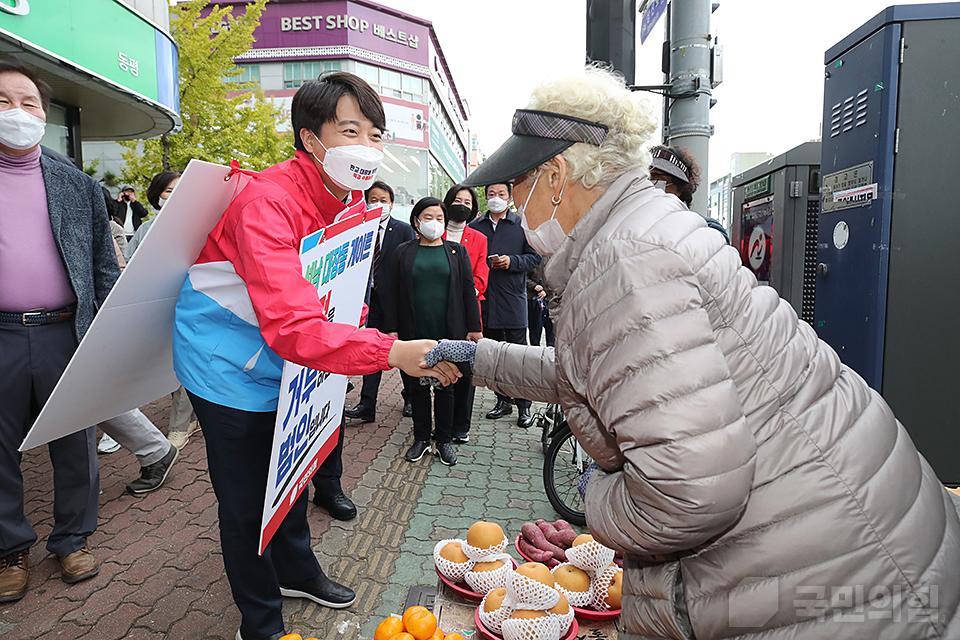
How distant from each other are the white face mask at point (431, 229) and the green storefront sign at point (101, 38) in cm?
519

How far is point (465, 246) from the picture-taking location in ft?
17.5

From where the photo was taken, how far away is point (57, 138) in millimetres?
→ 8484

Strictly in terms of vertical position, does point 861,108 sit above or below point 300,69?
below

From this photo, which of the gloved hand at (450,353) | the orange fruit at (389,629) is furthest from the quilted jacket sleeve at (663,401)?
the orange fruit at (389,629)

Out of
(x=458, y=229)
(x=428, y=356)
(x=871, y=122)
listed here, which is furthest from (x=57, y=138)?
(x=871, y=122)

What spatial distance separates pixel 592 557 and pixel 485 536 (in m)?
0.45

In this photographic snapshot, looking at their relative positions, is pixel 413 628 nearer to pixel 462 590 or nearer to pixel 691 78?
pixel 462 590

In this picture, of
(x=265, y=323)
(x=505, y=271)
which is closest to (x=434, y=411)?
(x=505, y=271)

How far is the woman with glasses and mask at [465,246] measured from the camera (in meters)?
5.35

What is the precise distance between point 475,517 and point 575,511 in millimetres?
664

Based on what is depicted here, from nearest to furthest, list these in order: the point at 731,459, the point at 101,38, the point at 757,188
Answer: the point at 731,459
the point at 757,188
the point at 101,38

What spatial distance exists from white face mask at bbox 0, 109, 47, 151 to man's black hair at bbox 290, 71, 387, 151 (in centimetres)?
134

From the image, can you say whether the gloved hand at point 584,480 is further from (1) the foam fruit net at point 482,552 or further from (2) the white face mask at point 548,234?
(2) the white face mask at point 548,234

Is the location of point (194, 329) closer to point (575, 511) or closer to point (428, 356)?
point (428, 356)
